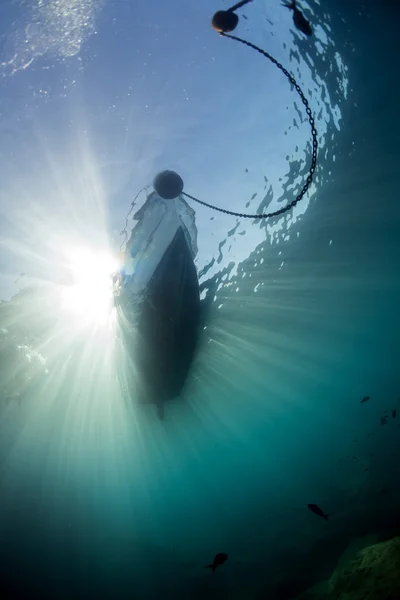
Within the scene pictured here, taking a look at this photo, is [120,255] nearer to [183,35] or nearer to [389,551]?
[183,35]

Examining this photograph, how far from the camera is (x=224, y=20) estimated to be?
391 centimetres

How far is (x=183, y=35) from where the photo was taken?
25.3 ft

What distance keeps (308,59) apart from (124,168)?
657cm

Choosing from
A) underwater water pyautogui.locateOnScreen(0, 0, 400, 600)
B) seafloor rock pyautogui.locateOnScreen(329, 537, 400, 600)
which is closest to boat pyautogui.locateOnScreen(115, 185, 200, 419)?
underwater water pyautogui.locateOnScreen(0, 0, 400, 600)

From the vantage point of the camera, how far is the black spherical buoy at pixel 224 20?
3.87 metres

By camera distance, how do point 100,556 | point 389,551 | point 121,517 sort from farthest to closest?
point 121,517, point 100,556, point 389,551

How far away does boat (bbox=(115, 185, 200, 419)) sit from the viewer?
9875mm

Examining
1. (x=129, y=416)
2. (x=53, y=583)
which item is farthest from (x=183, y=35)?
(x=53, y=583)

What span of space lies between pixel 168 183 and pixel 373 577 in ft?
37.7

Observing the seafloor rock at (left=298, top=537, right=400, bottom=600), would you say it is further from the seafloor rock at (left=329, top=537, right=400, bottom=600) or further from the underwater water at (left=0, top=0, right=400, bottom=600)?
the underwater water at (left=0, top=0, right=400, bottom=600)

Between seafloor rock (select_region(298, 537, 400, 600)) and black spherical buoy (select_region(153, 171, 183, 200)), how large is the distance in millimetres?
10517

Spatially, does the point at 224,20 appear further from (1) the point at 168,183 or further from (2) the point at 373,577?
(2) the point at 373,577

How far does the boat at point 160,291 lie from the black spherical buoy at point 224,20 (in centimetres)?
569

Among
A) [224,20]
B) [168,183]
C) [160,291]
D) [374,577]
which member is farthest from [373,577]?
[224,20]
